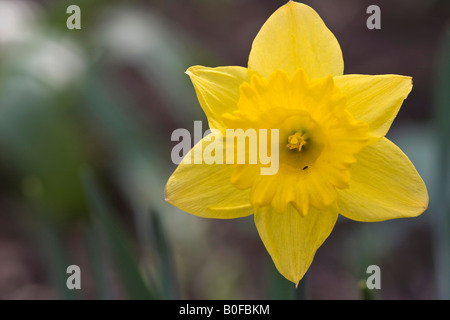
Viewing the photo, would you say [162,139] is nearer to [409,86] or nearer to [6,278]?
[6,278]

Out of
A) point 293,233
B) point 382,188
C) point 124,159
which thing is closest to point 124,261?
point 293,233

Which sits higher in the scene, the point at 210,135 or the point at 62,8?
the point at 62,8

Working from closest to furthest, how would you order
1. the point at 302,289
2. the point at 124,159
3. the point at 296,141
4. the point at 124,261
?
the point at 302,289 → the point at 124,261 → the point at 296,141 → the point at 124,159

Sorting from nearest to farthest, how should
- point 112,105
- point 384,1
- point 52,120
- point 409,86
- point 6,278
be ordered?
point 409,86 → point 52,120 → point 112,105 → point 6,278 → point 384,1

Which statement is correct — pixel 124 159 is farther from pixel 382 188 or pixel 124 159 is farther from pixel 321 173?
pixel 382 188

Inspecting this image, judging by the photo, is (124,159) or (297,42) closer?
(297,42)

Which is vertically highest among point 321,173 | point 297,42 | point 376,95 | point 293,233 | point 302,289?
point 297,42

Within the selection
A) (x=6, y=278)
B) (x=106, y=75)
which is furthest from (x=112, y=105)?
(x=6, y=278)

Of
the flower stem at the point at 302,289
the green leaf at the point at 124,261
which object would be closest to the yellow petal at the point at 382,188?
the flower stem at the point at 302,289
